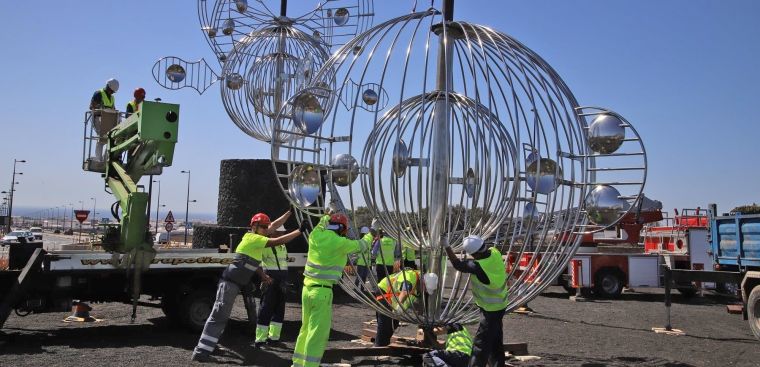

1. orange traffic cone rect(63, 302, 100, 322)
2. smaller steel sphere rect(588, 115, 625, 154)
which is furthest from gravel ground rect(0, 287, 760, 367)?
smaller steel sphere rect(588, 115, 625, 154)

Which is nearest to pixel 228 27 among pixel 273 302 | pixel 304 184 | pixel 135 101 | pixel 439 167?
pixel 135 101

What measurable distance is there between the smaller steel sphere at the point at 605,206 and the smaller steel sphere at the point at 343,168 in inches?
100

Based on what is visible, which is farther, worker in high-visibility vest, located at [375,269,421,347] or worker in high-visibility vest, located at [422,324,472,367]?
worker in high-visibility vest, located at [375,269,421,347]

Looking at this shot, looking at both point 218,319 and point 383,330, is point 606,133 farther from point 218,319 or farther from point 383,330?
point 218,319

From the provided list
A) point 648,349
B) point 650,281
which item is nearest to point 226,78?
point 648,349

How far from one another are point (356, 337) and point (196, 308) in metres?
2.47

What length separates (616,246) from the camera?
1894 cm

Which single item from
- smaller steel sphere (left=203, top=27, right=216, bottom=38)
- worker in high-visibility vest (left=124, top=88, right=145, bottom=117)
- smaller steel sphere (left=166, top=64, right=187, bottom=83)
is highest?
smaller steel sphere (left=203, top=27, right=216, bottom=38)

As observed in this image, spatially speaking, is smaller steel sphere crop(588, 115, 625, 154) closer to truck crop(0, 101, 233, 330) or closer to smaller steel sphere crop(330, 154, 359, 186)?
smaller steel sphere crop(330, 154, 359, 186)

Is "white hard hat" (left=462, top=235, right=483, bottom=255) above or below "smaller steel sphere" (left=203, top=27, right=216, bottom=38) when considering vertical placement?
below

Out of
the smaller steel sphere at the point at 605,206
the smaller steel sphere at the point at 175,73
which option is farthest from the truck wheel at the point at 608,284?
the smaller steel sphere at the point at 175,73

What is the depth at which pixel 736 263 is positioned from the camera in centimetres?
1182

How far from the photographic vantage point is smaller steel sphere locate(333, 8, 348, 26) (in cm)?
1277

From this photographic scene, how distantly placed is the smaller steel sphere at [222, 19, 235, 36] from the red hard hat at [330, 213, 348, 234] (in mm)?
6776
